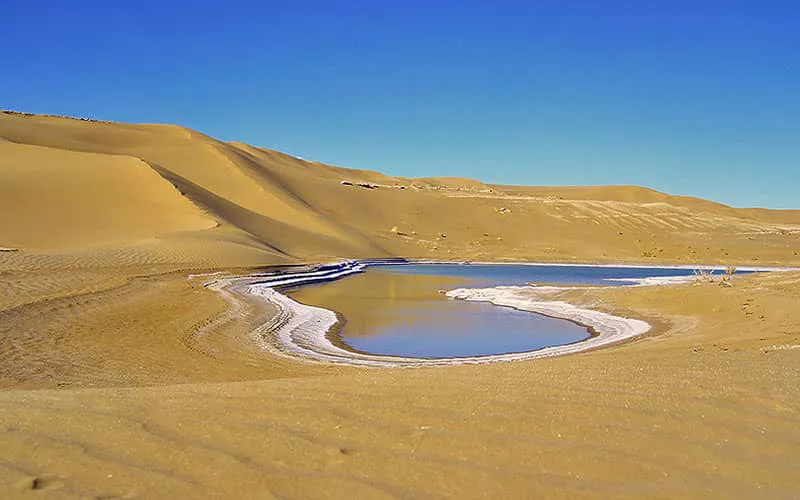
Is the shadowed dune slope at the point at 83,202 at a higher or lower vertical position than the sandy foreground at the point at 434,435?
higher

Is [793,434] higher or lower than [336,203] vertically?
lower

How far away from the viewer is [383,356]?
1128 cm

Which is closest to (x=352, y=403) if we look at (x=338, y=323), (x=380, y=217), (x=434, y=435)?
(x=434, y=435)

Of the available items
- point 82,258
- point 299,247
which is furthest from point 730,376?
point 299,247

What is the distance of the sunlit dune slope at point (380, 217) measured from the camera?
47094 mm

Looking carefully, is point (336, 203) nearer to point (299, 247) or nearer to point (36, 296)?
point (299, 247)

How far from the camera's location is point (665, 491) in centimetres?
338

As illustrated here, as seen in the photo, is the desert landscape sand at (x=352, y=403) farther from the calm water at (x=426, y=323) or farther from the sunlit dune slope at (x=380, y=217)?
the sunlit dune slope at (x=380, y=217)

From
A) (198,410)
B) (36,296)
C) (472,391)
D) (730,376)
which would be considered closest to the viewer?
(198,410)

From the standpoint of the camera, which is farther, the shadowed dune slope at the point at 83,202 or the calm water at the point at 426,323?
the shadowed dune slope at the point at 83,202

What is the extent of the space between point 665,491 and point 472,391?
6.35 ft

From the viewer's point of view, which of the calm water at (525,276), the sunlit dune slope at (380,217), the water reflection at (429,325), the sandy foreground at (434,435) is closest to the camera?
the sandy foreground at (434,435)

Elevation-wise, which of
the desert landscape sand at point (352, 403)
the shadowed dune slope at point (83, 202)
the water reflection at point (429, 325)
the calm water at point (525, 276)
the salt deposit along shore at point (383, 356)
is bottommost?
the water reflection at point (429, 325)

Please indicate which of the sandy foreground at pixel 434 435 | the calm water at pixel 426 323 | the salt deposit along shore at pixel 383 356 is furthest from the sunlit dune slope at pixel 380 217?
the sandy foreground at pixel 434 435
